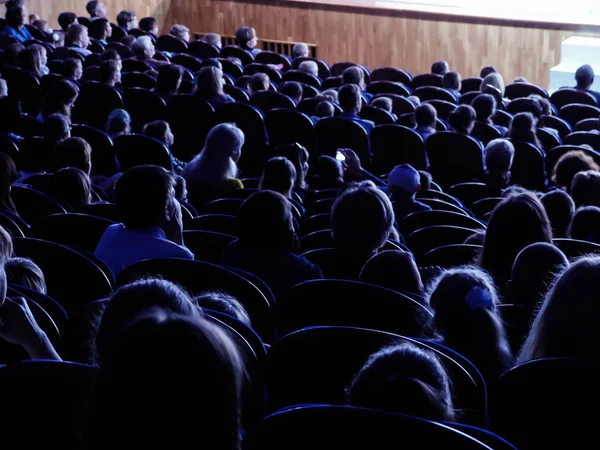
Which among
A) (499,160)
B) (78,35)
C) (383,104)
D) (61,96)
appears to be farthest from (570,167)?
(78,35)

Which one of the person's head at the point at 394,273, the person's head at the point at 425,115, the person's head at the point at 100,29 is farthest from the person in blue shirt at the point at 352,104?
the person's head at the point at 100,29

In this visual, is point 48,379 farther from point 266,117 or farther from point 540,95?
point 540,95

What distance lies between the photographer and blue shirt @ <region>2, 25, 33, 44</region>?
36.9 feet

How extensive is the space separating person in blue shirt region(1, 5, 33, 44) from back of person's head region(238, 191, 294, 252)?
27.9 feet

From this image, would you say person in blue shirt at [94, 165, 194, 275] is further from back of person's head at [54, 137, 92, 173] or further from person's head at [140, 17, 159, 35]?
person's head at [140, 17, 159, 35]

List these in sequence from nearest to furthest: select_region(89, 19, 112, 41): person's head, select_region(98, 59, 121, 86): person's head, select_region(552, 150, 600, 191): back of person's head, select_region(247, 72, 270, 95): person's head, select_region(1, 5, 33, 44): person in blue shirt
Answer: select_region(552, 150, 600, 191): back of person's head
select_region(98, 59, 121, 86): person's head
select_region(247, 72, 270, 95): person's head
select_region(1, 5, 33, 44): person in blue shirt
select_region(89, 19, 112, 41): person's head

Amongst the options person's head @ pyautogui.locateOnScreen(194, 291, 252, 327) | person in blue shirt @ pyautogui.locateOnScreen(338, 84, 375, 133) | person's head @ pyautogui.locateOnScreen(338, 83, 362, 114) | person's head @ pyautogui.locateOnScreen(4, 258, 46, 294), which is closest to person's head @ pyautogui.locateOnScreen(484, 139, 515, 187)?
person in blue shirt @ pyautogui.locateOnScreen(338, 84, 375, 133)

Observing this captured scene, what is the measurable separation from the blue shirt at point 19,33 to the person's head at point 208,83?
4.21 metres

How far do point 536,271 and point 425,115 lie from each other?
4.48m

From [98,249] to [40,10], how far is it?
41.0 ft

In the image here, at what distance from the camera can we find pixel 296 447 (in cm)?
175

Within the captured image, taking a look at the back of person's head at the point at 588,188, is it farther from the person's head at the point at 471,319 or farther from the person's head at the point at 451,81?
the person's head at the point at 451,81

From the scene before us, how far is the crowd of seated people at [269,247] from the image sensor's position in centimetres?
143

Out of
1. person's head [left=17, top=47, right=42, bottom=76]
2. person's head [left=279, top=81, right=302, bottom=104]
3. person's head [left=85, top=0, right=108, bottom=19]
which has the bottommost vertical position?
person's head [left=279, top=81, right=302, bottom=104]
